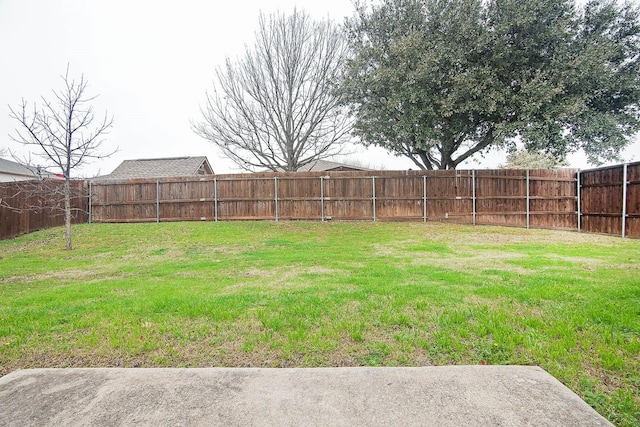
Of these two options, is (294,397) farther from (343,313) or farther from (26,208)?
(26,208)

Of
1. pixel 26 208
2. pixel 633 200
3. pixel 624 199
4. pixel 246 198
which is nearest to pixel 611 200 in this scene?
pixel 624 199

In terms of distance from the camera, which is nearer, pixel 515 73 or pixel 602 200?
pixel 602 200

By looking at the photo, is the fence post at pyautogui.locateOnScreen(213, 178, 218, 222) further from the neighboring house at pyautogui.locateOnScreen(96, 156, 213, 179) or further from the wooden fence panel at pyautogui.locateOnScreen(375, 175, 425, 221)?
the neighboring house at pyautogui.locateOnScreen(96, 156, 213, 179)

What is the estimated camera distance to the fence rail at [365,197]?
13.4 meters

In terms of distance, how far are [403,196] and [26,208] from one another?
14.0m

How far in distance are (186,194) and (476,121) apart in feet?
40.3

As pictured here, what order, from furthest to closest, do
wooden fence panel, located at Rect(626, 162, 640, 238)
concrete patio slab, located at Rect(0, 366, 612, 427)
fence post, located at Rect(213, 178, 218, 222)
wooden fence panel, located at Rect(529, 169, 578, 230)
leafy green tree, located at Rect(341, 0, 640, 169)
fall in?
fence post, located at Rect(213, 178, 218, 222), wooden fence panel, located at Rect(529, 169, 578, 230), leafy green tree, located at Rect(341, 0, 640, 169), wooden fence panel, located at Rect(626, 162, 640, 238), concrete patio slab, located at Rect(0, 366, 612, 427)

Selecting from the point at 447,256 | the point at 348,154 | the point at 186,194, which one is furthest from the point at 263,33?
the point at 447,256

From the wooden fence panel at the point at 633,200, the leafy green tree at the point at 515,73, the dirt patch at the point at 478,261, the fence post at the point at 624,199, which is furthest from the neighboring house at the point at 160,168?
the wooden fence panel at the point at 633,200

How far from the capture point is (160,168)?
75.0 feet

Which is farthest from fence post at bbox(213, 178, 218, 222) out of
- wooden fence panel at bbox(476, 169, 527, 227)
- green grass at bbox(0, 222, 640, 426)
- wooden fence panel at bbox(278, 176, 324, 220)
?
wooden fence panel at bbox(476, 169, 527, 227)

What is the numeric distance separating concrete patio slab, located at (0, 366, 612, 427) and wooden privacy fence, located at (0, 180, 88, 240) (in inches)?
401

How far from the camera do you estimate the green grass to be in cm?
273

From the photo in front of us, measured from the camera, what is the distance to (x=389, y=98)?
13547 millimetres
